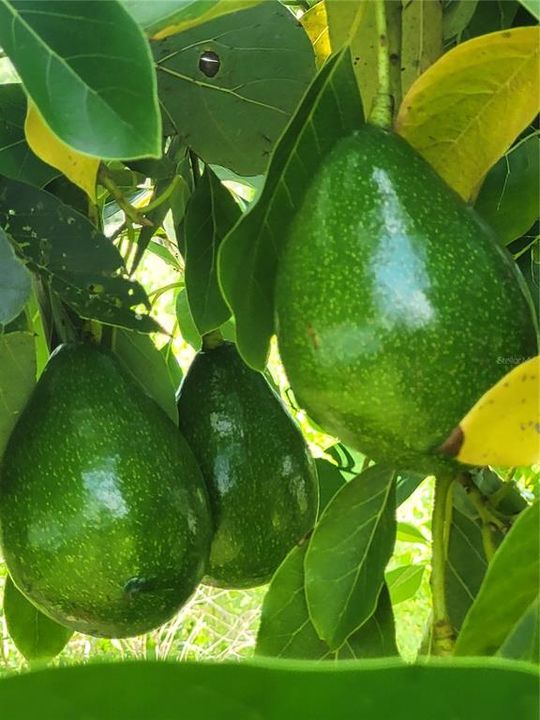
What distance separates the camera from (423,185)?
14.6 inches

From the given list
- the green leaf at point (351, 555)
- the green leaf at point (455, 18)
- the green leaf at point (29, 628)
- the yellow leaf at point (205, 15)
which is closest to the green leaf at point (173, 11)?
the yellow leaf at point (205, 15)

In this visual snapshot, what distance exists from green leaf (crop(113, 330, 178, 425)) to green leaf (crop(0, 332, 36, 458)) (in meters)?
0.05

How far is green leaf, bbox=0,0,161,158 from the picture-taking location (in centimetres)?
33

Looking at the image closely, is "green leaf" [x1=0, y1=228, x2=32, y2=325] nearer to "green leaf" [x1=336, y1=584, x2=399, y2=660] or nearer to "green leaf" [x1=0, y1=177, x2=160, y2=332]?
"green leaf" [x1=0, y1=177, x2=160, y2=332]

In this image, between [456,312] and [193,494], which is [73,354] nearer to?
[193,494]

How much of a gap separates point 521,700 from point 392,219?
20cm

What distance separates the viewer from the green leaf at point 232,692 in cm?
18

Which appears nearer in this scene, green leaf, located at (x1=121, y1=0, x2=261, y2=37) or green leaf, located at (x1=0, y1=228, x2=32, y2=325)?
green leaf, located at (x1=121, y1=0, x2=261, y2=37)

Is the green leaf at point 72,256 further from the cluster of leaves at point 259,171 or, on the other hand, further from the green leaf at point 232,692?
the green leaf at point 232,692

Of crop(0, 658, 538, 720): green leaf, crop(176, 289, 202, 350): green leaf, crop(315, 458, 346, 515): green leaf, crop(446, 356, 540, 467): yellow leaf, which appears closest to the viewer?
crop(0, 658, 538, 720): green leaf

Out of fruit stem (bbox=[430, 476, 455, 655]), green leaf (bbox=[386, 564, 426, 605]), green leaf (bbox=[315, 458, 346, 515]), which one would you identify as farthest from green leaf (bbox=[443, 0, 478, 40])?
green leaf (bbox=[386, 564, 426, 605])

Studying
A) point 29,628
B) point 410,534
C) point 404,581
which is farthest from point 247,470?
point 410,534

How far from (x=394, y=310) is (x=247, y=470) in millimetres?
211

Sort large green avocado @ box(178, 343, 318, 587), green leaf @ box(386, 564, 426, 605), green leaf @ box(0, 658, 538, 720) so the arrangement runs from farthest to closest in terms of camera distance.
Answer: green leaf @ box(386, 564, 426, 605) → large green avocado @ box(178, 343, 318, 587) → green leaf @ box(0, 658, 538, 720)
